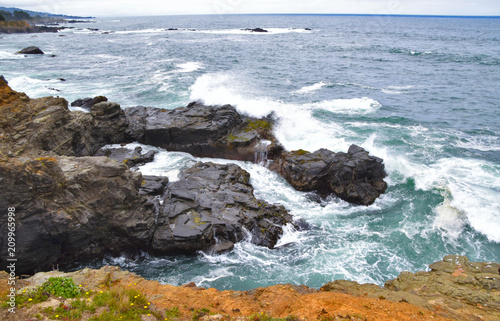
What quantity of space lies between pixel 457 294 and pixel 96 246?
49.4ft

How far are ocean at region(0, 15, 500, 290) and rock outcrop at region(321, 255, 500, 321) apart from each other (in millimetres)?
2160

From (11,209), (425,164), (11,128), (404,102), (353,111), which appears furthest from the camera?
(404,102)

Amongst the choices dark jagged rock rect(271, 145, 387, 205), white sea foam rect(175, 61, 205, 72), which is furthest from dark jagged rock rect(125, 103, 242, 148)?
white sea foam rect(175, 61, 205, 72)

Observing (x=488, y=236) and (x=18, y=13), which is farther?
(x=18, y=13)

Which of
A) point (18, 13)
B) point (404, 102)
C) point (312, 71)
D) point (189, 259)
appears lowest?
point (189, 259)

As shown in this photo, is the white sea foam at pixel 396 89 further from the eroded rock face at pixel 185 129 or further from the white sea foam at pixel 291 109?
the eroded rock face at pixel 185 129

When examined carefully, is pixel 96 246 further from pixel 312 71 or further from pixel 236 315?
pixel 312 71

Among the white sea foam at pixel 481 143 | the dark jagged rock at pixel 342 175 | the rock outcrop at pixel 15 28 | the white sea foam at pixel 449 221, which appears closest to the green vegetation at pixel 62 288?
the dark jagged rock at pixel 342 175

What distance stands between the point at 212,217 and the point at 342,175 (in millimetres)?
9057

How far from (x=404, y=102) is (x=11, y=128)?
36.9m

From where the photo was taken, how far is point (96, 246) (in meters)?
14.1

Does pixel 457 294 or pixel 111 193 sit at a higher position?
pixel 111 193

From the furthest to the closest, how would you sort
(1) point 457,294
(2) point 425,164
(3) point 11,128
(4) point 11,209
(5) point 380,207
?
(2) point 425,164 → (5) point 380,207 → (3) point 11,128 → (4) point 11,209 → (1) point 457,294

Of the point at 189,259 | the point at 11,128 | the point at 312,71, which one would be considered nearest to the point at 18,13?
the point at 312,71
